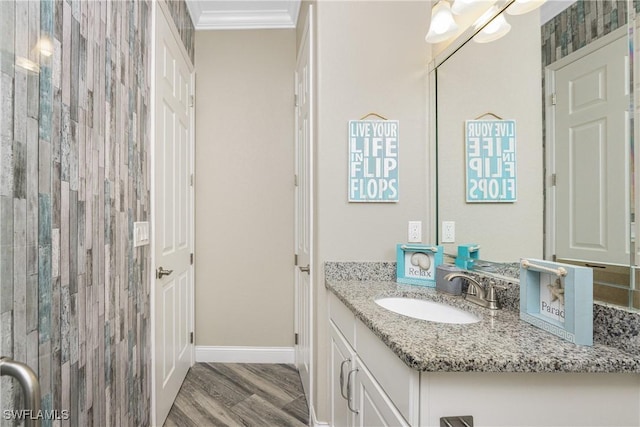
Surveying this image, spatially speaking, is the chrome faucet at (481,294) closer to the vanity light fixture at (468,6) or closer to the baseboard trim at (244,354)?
the vanity light fixture at (468,6)

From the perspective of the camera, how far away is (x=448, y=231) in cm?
167

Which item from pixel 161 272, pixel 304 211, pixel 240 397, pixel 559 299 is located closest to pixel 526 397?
pixel 559 299

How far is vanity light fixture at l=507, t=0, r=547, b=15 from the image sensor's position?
3.77ft

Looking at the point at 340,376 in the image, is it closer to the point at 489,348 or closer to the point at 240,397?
the point at 489,348

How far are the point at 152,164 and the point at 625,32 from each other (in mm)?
1914

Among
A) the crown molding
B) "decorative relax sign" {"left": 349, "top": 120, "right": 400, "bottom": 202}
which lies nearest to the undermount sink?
"decorative relax sign" {"left": 349, "top": 120, "right": 400, "bottom": 202}

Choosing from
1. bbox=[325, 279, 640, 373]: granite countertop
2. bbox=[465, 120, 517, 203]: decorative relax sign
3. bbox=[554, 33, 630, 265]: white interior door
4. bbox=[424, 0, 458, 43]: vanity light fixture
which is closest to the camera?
bbox=[325, 279, 640, 373]: granite countertop

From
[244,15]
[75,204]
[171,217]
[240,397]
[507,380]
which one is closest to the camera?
[507,380]

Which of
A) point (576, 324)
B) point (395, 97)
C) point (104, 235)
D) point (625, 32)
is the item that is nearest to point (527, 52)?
point (625, 32)

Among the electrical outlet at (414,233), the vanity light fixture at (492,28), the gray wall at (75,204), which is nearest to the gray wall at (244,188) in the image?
the gray wall at (75,204)

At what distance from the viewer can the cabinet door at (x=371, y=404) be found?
891 mm

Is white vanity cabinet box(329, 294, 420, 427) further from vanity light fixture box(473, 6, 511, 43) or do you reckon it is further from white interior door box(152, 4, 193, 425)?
vanity light fixture box(473, 6, 511, 43)

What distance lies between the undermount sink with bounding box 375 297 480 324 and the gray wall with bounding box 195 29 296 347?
52.7 inches

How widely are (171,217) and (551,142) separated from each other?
6.49 feet
